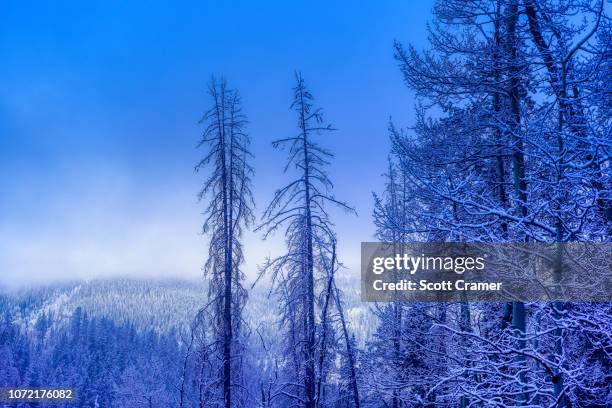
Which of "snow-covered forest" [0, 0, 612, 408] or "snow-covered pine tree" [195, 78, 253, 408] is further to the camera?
"snow-covered pine tree" [195, 78, 253, 408]

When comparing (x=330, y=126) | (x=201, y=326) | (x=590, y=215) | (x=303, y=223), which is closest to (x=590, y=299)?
(x=590, y=215)

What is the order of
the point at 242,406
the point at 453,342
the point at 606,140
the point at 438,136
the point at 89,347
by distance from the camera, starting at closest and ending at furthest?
the point at 606,140 < the point at 453,342 < the point at 438,136 < the point at 242,406 < the point at 89,347

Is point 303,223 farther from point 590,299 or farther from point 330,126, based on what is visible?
point 590,299

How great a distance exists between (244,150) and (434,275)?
699 cm

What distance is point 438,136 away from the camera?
21.7 feet

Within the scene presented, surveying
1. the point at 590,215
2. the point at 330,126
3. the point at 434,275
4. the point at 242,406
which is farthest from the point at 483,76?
the point at 242,406

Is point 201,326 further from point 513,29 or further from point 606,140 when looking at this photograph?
Answer: point 606,140

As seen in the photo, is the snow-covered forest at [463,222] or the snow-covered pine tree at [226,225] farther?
the snow-covered pine tree at [226,225]

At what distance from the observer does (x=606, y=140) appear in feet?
9.38

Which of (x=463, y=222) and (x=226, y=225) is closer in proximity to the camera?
(x=463, y=222)

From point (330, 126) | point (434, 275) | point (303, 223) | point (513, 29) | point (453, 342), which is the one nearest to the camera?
point (453, 342)

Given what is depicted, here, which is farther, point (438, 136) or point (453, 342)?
point (438, 136)

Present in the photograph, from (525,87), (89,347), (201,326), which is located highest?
(525,87)

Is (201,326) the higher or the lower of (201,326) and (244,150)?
the lower
